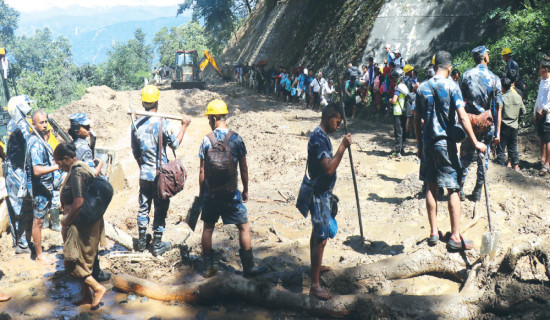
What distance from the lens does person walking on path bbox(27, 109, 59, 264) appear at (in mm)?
5594

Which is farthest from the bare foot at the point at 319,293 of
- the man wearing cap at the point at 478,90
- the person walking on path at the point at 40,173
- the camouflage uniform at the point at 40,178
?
the camouflage uniform at the point at 40,178

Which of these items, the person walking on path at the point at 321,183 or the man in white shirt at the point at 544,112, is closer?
the person walking on path at the point at 321,183

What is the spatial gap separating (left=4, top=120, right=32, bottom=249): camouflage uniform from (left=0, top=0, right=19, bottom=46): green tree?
3483 inches

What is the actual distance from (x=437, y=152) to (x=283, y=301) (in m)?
2.00

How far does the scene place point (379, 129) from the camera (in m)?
13.2

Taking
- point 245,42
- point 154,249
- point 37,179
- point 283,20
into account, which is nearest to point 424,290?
point 154,249

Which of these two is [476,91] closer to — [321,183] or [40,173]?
[321,183]

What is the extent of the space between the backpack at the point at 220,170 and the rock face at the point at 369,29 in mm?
10264

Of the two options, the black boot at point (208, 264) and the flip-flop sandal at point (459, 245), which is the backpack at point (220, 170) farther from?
the flip-flop sandal at point (459, 245)

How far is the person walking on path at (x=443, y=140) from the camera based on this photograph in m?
4.35

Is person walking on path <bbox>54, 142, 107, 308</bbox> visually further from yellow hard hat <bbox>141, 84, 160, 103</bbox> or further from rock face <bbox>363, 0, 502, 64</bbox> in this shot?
rock face <bbox>363, 0, 502, 64</bbox>

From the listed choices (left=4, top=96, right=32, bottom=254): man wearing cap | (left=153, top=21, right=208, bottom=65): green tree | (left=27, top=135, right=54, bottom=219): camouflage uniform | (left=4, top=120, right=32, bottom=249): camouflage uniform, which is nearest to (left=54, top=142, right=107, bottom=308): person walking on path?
(left=27, top=135, right=54, bottom=219): camouflage uniform

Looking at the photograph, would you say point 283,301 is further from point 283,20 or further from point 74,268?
point 283,20

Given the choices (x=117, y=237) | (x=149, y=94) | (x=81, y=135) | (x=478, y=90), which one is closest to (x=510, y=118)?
(x=478, y=90)
